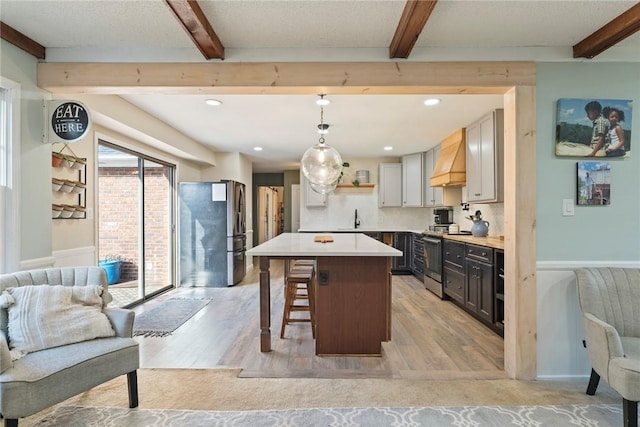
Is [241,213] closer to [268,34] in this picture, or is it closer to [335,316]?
[335,316]

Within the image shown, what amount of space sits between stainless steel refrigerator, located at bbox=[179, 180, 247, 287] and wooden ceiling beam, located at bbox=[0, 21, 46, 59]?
3.12 meters

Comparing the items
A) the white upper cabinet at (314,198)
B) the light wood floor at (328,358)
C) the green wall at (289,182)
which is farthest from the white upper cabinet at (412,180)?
the green wall at (289,182)

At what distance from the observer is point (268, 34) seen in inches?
88.5

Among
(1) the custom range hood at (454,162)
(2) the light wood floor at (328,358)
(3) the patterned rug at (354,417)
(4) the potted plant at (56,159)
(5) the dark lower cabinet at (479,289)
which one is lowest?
(3) the patterned rug at (354,417)

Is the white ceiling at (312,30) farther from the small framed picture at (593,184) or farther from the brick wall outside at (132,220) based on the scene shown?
the brick wall outside at (132,220)

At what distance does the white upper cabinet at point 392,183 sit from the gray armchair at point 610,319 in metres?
4.56

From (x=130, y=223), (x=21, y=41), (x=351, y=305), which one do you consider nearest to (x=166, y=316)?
(x=130, y=223)

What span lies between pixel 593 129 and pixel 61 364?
12.0ft

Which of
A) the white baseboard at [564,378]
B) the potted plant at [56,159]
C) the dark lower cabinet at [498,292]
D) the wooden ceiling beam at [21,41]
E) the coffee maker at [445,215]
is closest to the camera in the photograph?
the wooden ceiling beam at [21,41]

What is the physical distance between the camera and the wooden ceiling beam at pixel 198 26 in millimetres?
1835

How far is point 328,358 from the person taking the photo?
8.93 ft

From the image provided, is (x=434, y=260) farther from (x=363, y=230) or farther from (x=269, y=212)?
(x=269, y=212)

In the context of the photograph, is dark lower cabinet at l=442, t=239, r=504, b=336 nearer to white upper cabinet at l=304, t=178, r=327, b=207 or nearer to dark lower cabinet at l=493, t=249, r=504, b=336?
dark lower cabinet at l=493, t=249, r=504, b=336

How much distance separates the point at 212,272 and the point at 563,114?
4952mm
